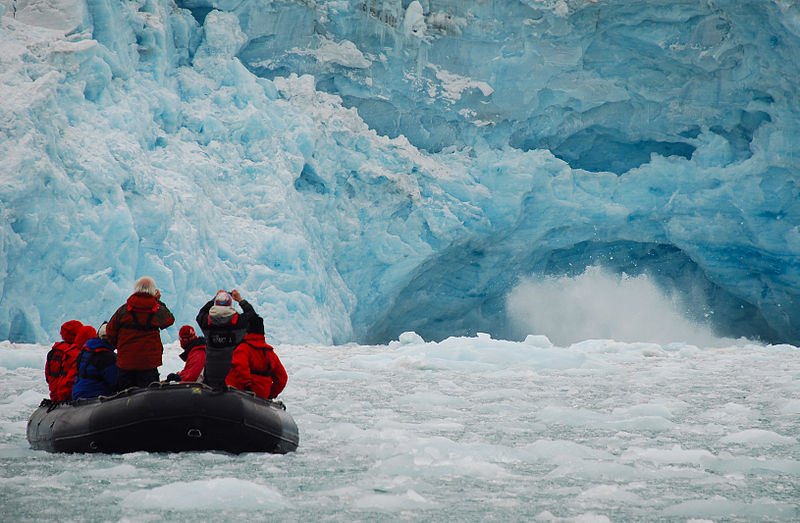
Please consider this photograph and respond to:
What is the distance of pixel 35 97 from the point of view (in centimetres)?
1113

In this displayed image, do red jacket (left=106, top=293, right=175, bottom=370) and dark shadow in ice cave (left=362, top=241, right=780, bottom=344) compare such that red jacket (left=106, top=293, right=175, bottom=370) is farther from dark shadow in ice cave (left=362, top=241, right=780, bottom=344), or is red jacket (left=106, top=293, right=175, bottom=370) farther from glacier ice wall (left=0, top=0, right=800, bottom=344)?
dark shadow in ice cave (left=362, top=241, right=780, bottom=344)

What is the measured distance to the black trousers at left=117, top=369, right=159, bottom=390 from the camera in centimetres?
430

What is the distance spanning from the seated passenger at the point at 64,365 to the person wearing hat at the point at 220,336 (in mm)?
994

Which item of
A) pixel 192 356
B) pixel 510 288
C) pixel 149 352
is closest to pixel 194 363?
pixel 192 356

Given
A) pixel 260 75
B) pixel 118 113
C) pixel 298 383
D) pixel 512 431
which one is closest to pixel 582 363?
pixel 298 383

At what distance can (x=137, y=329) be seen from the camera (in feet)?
13.9

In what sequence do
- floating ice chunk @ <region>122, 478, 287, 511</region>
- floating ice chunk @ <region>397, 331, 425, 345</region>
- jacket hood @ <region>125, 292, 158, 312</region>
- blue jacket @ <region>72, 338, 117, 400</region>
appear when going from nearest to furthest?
floating ice chunk @ <region>122, 478, 287, 511</region>, jacket hood @ <region>125, 292, 158, 312</region>, blue jacket @ <region>72, 338, 117, 400</region>, floating ice chunk @ <region>397, 331, 425, 345</region>

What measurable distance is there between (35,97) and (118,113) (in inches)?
67.8

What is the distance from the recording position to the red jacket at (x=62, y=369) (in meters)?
4.48

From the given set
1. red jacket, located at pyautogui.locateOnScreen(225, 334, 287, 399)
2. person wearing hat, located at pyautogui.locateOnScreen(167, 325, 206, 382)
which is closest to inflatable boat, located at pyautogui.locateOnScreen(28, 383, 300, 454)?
red jacket, located at pyautogui.locateOnScreen(225, 334, 287, 399)

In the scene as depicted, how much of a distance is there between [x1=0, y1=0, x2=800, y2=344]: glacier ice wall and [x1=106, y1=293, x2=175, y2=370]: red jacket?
7480mm

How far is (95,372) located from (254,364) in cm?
92

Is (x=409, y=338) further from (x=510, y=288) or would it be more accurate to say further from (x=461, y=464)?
(x=461, y=464)

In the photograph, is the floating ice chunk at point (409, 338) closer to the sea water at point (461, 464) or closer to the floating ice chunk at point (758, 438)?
the sea water at point (461, 464)
